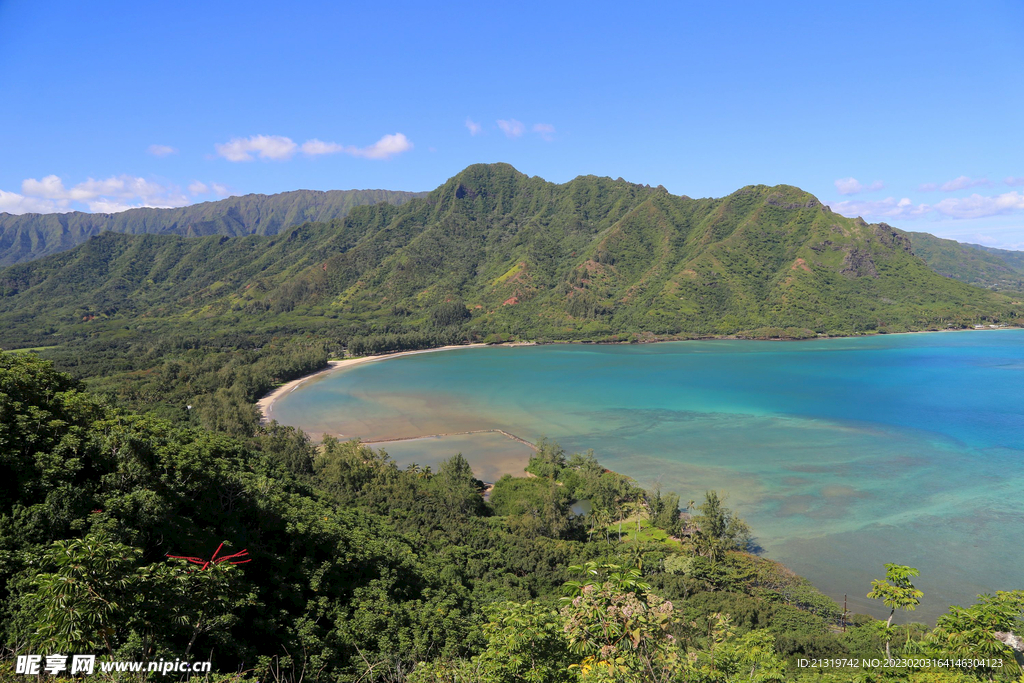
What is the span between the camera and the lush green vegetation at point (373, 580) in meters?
12.1

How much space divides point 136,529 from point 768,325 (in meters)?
189

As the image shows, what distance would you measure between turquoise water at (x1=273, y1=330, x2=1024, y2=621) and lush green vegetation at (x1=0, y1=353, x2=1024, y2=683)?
986 cm

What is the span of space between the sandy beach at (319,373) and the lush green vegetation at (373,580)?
163 feet

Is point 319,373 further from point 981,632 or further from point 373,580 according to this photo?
point 981,632

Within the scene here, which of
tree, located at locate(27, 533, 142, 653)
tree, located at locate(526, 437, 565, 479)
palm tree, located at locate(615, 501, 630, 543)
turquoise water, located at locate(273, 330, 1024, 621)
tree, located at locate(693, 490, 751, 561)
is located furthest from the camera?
tree, located at locate(526, 437, 565, 479)

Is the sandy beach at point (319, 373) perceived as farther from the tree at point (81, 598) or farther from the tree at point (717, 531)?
the tree at point (81, 598)

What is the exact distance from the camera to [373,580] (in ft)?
85.9

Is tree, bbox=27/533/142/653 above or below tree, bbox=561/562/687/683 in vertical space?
above

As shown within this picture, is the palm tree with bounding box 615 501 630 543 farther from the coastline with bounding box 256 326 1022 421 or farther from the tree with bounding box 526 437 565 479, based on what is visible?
the coastline with bounding box 256 326 1022 421

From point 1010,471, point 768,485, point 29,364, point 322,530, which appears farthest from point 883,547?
point 29,364

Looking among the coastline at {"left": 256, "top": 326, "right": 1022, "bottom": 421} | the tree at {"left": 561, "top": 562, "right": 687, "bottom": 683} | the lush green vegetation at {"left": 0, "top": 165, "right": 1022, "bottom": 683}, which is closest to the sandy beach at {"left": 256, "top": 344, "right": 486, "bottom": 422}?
the coastline at {"left": 256, "top": 326, "right": 1022, "bottom": 421}

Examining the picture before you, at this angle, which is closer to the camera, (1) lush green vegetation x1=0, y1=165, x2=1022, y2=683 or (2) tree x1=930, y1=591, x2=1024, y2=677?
(1) lush green vegetation x1=0, y1=165, x2=1022, y2=683

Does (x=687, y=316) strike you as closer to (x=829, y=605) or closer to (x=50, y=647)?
(x=829, y=605)

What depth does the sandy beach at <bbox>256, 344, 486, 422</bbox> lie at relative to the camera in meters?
92.4
